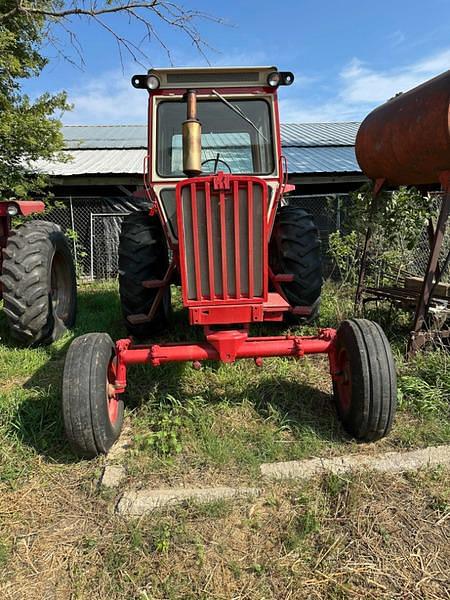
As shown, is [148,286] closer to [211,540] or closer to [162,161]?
[162,161]

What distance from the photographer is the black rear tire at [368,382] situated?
2727 millimetres

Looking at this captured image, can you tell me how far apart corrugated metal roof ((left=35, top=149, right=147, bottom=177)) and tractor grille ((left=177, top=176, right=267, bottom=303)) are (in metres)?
6.35

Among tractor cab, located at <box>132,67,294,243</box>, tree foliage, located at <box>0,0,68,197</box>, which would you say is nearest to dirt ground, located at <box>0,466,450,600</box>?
tractor cab, located at <box>132,67,294,243</box>

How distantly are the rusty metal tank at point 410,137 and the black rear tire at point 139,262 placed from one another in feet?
8.04

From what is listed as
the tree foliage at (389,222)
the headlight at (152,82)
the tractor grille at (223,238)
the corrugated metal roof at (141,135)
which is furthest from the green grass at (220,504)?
the corrugated metal roof at (141,135)

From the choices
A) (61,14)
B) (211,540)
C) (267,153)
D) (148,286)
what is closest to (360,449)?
(211,540)

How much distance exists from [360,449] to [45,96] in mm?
7286

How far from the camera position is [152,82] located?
353 cm

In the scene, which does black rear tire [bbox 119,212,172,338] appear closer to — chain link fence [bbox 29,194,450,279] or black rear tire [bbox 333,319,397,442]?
black rear tire [bbox 333,319,397,442]

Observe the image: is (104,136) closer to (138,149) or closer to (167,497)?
(138,149)

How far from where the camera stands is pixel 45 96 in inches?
293

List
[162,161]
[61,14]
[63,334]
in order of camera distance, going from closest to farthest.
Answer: [162,161]
[63,334]
[61,14]

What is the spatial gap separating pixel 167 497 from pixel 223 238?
1.50m

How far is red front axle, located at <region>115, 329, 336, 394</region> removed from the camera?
9.41 ft
